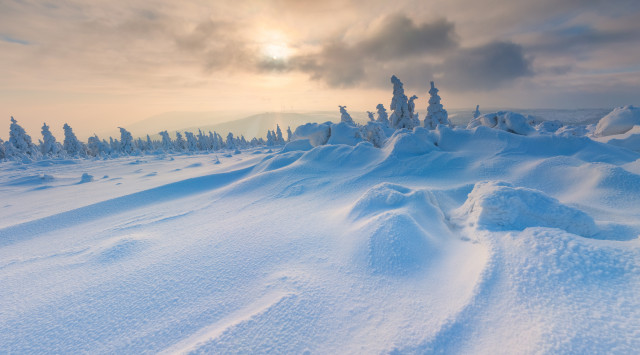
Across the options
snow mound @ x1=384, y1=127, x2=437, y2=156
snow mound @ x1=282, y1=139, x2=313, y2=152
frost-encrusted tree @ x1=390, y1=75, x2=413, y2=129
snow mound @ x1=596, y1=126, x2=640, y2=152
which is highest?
frost-encrusted tree @ x1=390, y1=75, x2=413, y2=129

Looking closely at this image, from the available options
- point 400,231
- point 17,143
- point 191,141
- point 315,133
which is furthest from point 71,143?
Result: point 400,231

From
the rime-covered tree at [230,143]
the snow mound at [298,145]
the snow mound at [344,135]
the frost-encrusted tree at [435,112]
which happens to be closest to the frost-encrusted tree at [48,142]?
the rime-covered tree at [230,143]

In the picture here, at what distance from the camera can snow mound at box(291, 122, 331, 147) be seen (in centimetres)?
2222

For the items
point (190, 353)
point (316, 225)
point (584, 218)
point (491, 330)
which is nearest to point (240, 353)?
point (190, 353)

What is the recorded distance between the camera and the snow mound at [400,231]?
3521 millimetres

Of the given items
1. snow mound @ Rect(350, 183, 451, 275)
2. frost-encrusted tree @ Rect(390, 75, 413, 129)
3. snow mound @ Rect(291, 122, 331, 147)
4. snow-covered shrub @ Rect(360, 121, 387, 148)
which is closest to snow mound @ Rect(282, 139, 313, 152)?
snow mound @ Rect(291, 122, 331, 147)

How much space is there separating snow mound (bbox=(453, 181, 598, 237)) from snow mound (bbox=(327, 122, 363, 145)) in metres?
17.3

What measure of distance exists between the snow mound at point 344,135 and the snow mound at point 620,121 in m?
20.8

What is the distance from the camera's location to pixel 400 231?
3871 millimetres

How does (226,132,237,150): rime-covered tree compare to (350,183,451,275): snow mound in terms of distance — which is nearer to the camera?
(350,183,451,275): snow mound

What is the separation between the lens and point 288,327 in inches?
102

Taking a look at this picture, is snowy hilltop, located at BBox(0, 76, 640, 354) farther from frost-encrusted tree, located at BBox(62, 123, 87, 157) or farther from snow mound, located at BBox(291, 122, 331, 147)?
frost-encrusted tree, located at BBox(62, 123, 87, 157)

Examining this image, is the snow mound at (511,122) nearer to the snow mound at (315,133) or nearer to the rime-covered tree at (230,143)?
the snow mound at (315,133)

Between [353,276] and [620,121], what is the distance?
29546 mm
